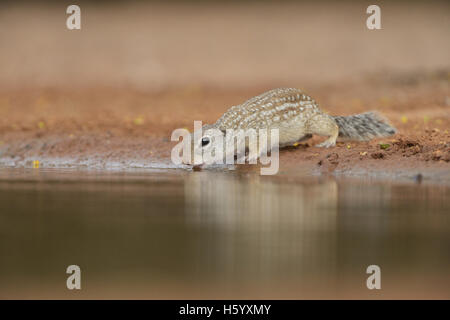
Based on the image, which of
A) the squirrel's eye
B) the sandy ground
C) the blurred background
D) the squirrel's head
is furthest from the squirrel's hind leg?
the blurred background

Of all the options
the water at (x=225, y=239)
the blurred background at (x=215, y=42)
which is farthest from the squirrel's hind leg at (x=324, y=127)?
the blurred background at (x=215, y=42)

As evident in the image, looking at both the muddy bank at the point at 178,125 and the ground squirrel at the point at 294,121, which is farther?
the ground squirrel at the point at 294,121

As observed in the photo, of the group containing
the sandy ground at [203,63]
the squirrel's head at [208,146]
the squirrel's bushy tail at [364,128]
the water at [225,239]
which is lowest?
the water at [225,239]

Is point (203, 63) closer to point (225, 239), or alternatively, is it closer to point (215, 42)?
point (215, 42)

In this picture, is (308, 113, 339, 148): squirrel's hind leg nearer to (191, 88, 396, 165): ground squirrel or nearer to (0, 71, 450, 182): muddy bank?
(191, 88, 396, 165): ground squirrel

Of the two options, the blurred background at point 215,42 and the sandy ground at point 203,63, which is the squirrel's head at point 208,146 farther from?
the blurred background at point 215,42

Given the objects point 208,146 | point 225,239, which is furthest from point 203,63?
point 225,239

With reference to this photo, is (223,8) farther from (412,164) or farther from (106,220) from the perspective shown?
(106,220)

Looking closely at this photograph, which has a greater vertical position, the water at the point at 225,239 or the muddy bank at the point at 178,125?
the muddy bank at the point at 178,125
